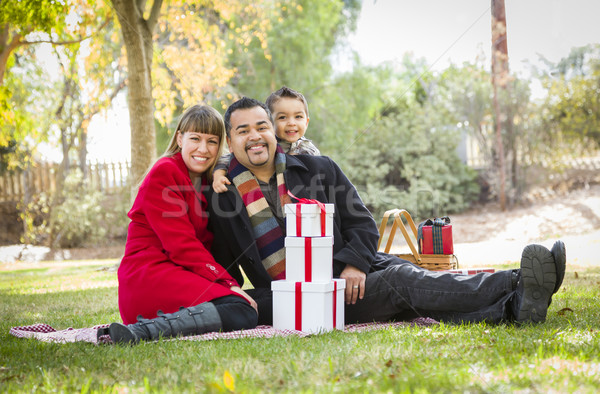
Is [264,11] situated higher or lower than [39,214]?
higher

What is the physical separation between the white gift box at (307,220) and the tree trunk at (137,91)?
4.91 metres

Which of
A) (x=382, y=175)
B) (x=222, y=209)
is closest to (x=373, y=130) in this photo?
(x=382, y=175)

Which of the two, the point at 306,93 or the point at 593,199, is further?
the point at 306,93

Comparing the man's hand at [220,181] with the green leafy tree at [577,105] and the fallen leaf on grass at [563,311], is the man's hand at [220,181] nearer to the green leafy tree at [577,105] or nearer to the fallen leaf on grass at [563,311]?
the fallen leaf on grass at [563,311]

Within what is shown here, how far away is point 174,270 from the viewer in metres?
3.00

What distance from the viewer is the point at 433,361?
2.12 metres

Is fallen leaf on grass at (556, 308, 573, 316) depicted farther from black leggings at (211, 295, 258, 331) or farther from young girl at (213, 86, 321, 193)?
young girl at (213, 86, 321, 193)

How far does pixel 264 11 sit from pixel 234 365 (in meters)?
11.0

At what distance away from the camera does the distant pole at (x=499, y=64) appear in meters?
12.6

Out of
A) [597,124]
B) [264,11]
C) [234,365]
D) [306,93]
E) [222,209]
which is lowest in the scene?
[234,365]

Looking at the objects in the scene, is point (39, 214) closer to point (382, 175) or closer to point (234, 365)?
point (382, 175)

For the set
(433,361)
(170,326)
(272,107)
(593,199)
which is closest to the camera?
(433,361)

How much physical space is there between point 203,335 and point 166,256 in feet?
1.67

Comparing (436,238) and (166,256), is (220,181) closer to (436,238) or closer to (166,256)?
(166,256)
